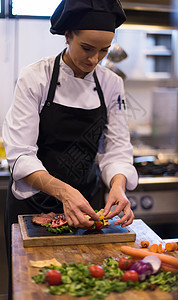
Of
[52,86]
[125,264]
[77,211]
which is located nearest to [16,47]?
[52,86]

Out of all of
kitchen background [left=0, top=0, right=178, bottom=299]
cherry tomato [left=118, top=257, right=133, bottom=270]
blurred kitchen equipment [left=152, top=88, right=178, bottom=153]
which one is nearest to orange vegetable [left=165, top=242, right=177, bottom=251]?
cherry tomato [left=118, top=257, right=133, bottom=270]

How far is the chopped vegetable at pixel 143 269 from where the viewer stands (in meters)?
1.28

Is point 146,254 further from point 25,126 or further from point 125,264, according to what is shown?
point 25,126

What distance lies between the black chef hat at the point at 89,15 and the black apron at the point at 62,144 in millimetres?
297

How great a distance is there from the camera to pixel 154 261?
1349mm

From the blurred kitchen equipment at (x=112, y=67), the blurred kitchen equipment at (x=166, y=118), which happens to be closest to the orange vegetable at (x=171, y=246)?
the blurred kitchen equipment at (x=112, y=67)

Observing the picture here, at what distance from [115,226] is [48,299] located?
687 millimetres

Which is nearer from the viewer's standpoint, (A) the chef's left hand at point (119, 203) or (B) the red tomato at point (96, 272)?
(B) the red tomato at point (96, 272)

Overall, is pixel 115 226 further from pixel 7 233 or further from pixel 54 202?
pixel 7 233

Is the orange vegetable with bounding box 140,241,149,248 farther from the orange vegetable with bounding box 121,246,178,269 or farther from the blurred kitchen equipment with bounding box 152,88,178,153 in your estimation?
the blurred kitchen equipment with bounding box 152,88,178,153

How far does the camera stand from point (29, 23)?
3326 mm

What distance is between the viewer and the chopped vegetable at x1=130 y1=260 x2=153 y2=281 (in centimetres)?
128

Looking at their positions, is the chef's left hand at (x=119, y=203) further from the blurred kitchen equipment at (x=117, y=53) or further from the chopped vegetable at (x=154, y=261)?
the blurred kitchen equipment at (x=117, y=53)

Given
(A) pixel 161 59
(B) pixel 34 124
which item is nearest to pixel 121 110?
(B) pixel 34 124
